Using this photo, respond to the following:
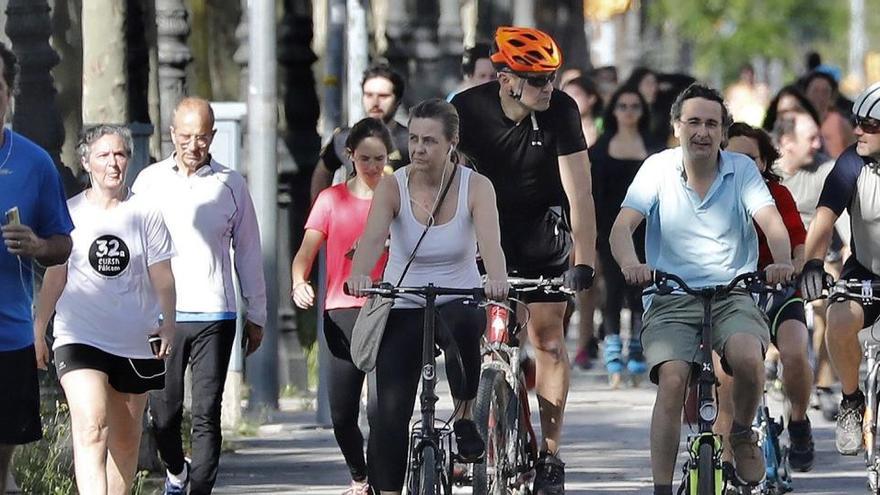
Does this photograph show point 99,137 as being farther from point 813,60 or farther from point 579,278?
point 813,60

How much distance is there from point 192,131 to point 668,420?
101 inches

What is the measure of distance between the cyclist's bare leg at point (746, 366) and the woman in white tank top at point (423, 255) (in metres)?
0.95

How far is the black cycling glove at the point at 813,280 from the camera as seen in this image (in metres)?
11.0

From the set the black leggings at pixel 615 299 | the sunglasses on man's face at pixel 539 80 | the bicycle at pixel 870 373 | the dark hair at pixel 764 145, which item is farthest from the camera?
the black leggings at pixel 615 299

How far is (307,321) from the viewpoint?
65.2 ft

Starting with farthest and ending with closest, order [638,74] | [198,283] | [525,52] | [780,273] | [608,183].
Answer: [638,74], [608,183], [198,283], [525,52], [780,273]

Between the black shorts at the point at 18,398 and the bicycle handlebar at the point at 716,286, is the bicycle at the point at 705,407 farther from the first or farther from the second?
the black shorts at the point at 18,398

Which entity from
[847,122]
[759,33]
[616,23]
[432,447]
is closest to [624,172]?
[847,122]

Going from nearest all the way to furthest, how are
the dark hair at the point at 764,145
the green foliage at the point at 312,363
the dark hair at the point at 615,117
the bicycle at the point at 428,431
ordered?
the bicycle at the point at 428,431, the dark hair at the point at 764,145, the green foliage at the point at 312,363, the dark hair at the point at 615,117

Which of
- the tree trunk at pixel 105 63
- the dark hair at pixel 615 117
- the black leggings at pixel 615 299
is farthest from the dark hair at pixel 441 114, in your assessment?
the dark hair at pixel 615 117

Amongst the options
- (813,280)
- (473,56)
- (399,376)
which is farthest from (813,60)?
(399,376)

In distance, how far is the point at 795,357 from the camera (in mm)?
12594

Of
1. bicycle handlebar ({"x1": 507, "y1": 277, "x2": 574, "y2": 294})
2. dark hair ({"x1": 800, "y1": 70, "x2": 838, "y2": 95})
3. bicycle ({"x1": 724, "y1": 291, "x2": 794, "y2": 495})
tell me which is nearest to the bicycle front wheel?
bicycle handlebar ({"x1": 507, "y1": 277, "x2": 574, "y2": 294})

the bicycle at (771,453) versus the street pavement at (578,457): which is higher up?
the bicycle at (771,453)
